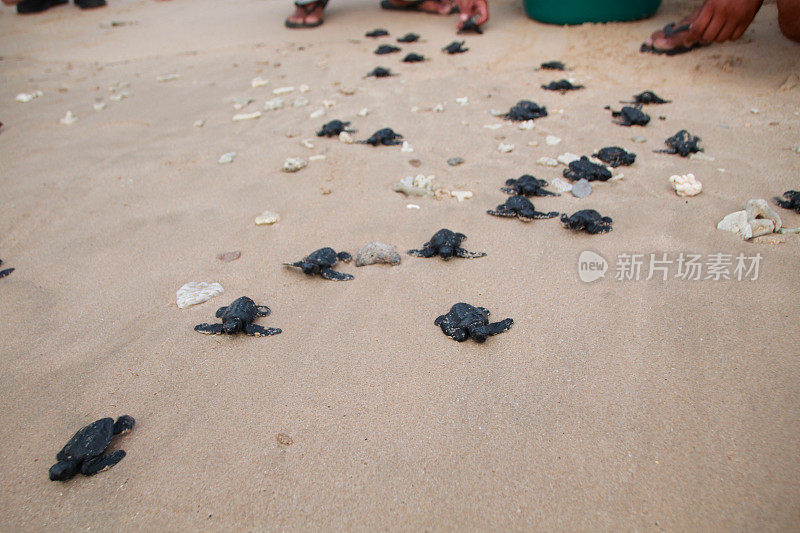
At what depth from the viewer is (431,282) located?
7.17ft

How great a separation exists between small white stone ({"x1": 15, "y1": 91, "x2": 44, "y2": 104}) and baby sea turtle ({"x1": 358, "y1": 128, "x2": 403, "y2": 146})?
163 inches

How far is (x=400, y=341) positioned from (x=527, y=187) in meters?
1.38

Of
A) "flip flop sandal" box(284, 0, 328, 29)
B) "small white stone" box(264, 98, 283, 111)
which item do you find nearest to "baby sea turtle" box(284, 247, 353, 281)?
"small white stone" box(264, 98, 283, 111)

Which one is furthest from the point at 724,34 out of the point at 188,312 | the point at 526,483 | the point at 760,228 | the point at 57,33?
the point at 57,33

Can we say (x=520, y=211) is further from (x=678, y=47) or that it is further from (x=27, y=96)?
(x=27, y=96)

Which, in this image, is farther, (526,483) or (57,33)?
(57,33)

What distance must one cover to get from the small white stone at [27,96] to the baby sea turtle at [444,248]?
519 cm

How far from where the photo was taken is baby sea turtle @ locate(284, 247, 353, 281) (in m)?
2.21

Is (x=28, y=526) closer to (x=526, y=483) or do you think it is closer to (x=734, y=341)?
(x=526, y=483)

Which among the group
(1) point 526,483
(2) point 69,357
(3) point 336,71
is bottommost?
(1) point 526,483

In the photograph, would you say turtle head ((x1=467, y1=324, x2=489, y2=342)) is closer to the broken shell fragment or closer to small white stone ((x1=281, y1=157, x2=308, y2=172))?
the broken shell fragment

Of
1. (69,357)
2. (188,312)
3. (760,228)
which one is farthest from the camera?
(760,228)

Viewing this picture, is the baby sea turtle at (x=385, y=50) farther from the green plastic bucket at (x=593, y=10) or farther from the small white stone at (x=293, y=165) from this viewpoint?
the small white stone at (x=293, y=165)

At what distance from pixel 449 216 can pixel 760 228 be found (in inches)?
61.6
